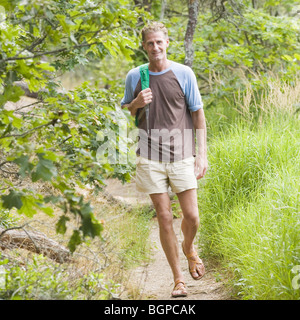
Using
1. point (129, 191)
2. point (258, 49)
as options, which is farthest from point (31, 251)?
point (258, 49)

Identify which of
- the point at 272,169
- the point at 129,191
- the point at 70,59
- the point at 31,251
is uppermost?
the point at 70,59

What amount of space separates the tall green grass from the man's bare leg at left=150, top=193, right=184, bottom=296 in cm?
49

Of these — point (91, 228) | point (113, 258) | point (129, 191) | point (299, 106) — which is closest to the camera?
point (91, 228)

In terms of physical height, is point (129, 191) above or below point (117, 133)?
below

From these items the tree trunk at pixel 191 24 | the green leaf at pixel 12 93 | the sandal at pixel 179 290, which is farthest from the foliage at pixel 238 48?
the green leaf at pixel 12 93

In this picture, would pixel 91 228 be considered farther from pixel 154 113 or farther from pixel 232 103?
pixel 232 103

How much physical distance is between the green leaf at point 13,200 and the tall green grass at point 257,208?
1.80 meters

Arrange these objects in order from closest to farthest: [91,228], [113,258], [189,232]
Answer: [91,228] < [189,232] < [113,258]

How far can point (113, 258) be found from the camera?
5.13 metres

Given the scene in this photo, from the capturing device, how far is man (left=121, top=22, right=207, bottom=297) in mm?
4262

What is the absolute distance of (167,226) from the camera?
4344 millimetres

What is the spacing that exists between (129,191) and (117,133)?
418 centimetres
